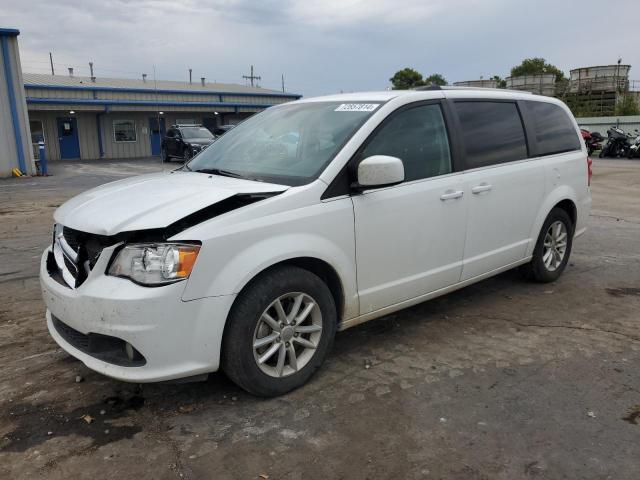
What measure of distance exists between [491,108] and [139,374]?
349 cm

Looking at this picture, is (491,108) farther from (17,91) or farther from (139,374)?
(17,91)

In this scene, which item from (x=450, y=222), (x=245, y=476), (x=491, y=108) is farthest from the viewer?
(x=491, y=108)

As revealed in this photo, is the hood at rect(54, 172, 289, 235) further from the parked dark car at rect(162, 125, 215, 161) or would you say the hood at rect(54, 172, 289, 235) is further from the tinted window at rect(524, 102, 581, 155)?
the parked dark car at rect(162, 125, 215, 161)

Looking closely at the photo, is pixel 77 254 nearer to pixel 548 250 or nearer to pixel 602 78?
pixel 548 250

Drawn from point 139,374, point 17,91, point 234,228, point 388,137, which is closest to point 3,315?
point 139,374

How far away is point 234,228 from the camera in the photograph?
288 cm

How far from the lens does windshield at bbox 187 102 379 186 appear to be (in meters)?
3.47

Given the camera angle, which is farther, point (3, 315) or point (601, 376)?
point (3, 315)

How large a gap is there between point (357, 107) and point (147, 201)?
1632 mm

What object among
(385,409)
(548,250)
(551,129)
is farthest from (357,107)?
(548,250)

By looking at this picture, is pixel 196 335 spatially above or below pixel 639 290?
above

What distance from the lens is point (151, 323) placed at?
8.80ft

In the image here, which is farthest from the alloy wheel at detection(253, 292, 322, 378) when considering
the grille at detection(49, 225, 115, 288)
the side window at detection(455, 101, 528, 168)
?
the side window at detection(455, 101, 528, 168)

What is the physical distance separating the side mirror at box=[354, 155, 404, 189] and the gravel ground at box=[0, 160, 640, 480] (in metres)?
1.26
